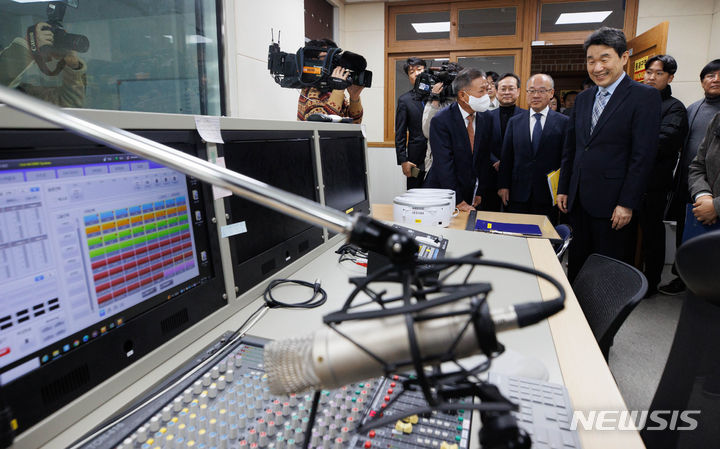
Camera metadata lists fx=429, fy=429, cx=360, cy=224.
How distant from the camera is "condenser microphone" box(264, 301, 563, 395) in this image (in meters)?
0.35

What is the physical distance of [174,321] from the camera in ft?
2.76

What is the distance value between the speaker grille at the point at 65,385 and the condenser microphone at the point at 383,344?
442 mm

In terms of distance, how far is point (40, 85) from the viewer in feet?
5.86

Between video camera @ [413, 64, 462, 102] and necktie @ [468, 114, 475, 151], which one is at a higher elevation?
video camera @ [413, 64, 462, 102]

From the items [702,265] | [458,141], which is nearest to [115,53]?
[458,141]

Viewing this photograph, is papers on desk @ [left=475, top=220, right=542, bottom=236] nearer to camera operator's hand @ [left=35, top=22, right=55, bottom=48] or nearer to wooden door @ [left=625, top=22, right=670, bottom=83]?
camera operator's hand @ [left=35, top=22, right=55, bottom=48]

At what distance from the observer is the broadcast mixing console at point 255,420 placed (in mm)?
592

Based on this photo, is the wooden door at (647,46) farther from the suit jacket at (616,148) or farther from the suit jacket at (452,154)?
the suit jacket at (452,154)

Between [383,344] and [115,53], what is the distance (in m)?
2.35

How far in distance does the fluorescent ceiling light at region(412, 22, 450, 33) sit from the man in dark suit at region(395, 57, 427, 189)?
1361 millimetres

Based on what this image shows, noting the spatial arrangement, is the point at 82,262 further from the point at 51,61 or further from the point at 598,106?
the point at 598,106

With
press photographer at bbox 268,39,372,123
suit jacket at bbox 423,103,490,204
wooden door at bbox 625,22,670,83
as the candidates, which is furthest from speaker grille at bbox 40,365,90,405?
wooden door at bbox 625,22,670,83

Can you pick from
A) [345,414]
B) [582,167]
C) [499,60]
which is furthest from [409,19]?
[345,414]

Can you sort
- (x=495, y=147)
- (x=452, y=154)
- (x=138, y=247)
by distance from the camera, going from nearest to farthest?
(x=138, y=247), (x=452, y=154), (x=495, y=147)
